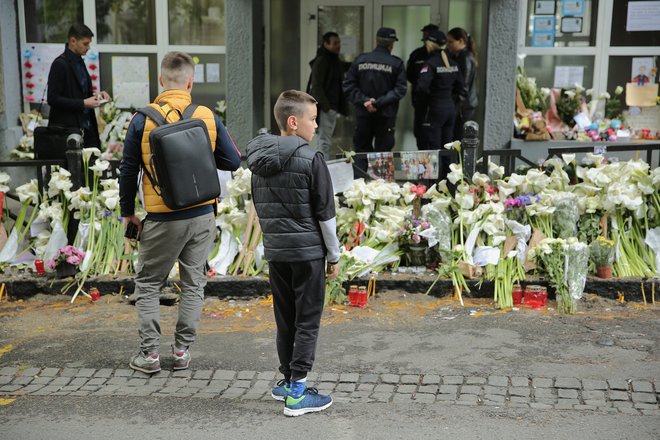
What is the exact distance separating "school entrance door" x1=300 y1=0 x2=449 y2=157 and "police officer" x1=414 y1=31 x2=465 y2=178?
169 centimetres

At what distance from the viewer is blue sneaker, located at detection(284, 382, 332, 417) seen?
468 cm

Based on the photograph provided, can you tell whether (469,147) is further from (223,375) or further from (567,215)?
(223,375)

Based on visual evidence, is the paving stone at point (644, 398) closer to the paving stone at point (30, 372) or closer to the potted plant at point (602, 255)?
the potted plant at point (602, 255)

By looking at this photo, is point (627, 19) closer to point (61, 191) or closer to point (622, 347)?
point (622, 347)

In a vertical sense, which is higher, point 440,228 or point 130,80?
point 130,80

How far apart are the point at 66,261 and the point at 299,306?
2902 millimetres

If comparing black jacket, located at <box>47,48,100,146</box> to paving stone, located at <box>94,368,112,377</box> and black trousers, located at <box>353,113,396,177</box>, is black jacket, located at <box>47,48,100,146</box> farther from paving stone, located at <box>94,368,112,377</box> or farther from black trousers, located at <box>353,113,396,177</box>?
paving stone, located at <box>94,368,112,377</box>

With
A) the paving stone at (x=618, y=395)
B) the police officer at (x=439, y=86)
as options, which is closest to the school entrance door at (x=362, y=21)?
the police officer at (x=439, y=86)

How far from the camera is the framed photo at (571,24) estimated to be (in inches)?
405

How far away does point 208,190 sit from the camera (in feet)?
16.8

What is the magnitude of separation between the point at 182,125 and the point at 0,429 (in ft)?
6.26

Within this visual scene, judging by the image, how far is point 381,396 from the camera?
4.96 metres

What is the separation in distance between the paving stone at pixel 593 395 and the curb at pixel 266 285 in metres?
1.75

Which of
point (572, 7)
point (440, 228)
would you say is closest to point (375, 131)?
point (572, 7)
